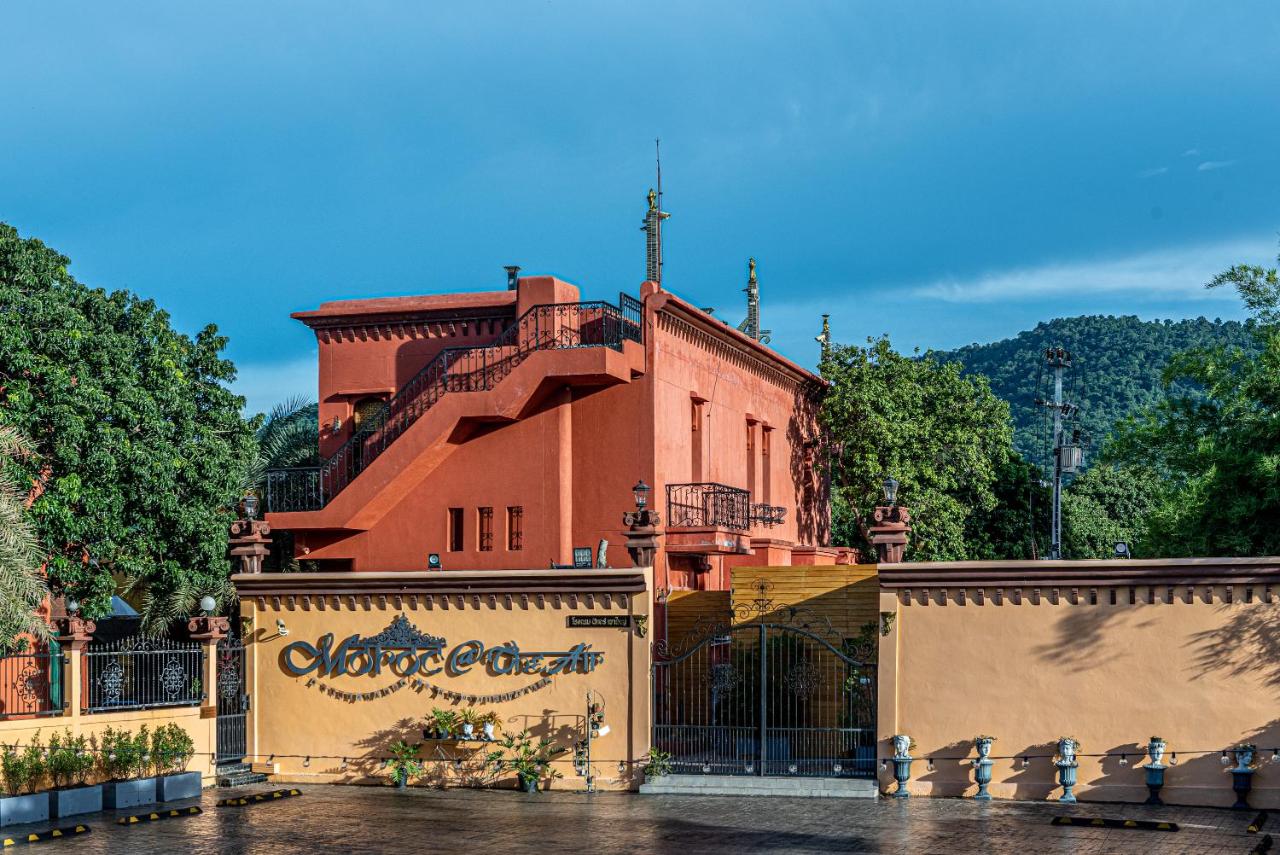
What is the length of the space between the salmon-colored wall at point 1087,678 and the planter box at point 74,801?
35.9 ft

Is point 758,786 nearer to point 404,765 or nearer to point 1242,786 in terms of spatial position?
point 404,765

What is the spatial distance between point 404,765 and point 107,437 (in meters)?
9.96

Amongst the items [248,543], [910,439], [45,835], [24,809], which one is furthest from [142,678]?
[910,439]

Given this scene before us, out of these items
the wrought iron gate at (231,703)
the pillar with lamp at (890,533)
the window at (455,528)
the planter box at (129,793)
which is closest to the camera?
the planter box at (129,793)

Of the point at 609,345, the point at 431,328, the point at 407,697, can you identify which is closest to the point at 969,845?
the point at 407,697

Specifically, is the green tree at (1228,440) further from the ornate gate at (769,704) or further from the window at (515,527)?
the window at (515,527)

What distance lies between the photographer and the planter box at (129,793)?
21297mm

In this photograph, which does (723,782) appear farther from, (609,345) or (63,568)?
(63,568)

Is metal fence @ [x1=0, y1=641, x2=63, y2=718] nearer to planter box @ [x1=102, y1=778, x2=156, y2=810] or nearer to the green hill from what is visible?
planter box @ [x1=102, y1=778, x2=156, y2=810]

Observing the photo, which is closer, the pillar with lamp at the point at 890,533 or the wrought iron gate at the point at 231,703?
the pillar with lamp at the point at 890,533

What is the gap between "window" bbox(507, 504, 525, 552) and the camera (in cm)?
3066

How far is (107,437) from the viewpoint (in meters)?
29.5

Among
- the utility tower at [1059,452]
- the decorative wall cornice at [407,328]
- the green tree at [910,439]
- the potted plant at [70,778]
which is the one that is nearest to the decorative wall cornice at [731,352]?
the green tree at [910,439]

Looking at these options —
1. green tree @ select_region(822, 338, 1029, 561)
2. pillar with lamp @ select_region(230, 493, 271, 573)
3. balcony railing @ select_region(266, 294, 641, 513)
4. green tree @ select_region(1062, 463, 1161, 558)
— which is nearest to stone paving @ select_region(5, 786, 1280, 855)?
pillar with lamp @ select_region(230, 493, 271, 573)
